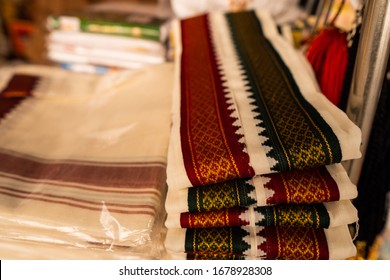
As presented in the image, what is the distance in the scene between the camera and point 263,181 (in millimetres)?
424

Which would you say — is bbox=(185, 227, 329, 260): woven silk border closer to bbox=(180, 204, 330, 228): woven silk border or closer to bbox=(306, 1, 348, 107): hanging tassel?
bbox=(180, 204, 330, 228): woven silk border

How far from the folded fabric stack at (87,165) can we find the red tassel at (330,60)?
0.92ft

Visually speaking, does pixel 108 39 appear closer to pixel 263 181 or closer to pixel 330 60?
pixel 330 60

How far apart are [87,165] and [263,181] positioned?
286 mm

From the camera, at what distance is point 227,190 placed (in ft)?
1.39

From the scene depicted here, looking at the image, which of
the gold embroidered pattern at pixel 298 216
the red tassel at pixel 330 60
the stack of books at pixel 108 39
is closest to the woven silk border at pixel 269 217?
the gold embroidered pattern at pixel 298 216

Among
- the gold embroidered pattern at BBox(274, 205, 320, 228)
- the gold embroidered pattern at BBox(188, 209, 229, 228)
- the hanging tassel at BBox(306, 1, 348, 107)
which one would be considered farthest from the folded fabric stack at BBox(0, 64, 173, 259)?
the hanging tassel at BBox(306, 1, 348, 107)

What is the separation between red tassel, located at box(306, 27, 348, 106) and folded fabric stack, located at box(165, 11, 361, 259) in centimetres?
9

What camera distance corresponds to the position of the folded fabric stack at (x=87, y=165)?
465 mm

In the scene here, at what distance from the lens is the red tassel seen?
58cm

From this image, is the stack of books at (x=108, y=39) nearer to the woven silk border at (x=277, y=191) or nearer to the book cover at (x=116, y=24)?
the book cover at (x=116, y=24)

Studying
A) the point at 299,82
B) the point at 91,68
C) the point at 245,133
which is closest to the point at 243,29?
the point at 299,82

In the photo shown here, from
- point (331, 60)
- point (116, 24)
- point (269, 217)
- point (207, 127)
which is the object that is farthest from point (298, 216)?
point (116, 24)
